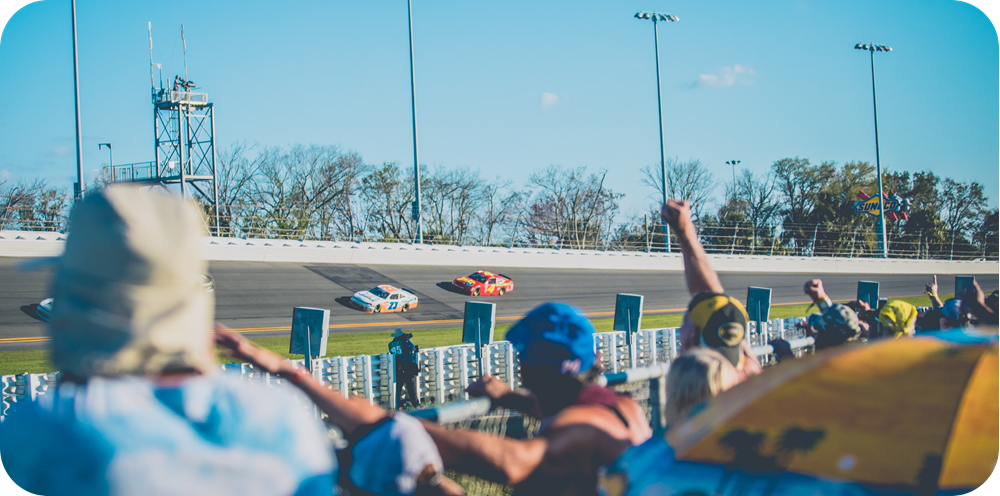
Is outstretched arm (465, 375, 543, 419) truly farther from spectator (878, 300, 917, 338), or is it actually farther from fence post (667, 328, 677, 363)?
fence post (667, 328, 677, 363)

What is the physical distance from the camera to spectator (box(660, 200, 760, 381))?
303cm

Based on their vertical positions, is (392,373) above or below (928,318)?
below

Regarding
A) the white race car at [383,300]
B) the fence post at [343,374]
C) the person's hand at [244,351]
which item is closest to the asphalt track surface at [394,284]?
the white race car at [383,300]

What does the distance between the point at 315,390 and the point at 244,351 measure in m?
0.20

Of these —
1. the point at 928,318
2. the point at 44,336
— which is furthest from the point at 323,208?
the point at 928,318

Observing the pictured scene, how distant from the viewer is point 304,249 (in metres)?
32.3

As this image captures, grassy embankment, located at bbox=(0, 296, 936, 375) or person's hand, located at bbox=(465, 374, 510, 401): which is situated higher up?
person's hand, located at bbox=(465, 374, 510, 401)

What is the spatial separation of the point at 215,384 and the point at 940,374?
4.79 feet

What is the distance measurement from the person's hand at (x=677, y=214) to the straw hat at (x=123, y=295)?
2.56 meters

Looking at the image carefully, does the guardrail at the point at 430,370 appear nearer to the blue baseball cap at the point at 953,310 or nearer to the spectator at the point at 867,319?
the spectator at the point at 867,319

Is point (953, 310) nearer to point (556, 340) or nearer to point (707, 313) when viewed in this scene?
point (707, 313)

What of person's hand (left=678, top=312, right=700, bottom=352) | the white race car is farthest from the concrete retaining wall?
person's hand (left=678, top=312, right=700, bottom=352)

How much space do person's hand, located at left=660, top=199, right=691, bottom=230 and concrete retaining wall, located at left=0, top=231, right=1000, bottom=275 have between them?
26.6 metres

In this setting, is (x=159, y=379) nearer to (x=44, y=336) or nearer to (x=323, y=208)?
(x=44, y=336)
